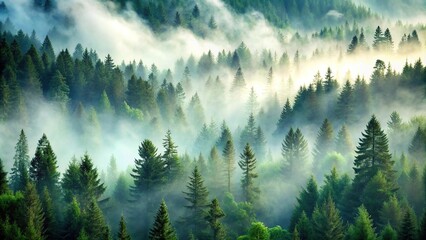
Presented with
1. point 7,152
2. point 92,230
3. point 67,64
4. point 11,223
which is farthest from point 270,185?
point 67,64

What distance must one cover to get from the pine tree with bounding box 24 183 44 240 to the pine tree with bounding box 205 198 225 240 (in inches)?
964

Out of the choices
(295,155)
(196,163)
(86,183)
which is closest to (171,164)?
(196,163)

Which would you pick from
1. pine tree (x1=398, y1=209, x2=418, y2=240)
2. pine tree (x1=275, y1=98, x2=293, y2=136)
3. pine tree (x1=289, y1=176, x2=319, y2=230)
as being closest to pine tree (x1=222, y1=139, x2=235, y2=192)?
pine tree (x1=289, y1=176, x2=319, y2=230)

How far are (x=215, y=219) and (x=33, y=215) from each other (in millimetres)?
26358

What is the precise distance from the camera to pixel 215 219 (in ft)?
295

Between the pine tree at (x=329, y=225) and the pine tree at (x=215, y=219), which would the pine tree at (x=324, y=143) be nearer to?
the pine tree at (x=215, y=219)

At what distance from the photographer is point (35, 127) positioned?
148m

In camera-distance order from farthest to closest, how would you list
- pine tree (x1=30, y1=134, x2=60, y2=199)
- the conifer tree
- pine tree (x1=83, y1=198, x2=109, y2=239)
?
the conifer tree < pine tree (x1=30, y1=134, x2=60, y2=199) < pine tree (x1=83, y1=198, x2=109, y2=239)

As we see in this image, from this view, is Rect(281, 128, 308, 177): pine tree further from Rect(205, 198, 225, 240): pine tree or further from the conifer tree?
Rect(205, 198, 225, 240): pine tree

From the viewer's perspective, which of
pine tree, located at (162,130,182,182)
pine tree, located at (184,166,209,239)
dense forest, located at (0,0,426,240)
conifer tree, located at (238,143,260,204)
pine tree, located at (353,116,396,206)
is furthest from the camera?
pine tree, located at (162,130,182,182)

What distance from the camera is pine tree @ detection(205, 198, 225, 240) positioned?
3524 inches

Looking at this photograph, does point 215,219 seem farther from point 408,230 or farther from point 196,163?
point 408,230

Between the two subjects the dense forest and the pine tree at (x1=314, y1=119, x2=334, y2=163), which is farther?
the pine tree at (x1=314, y1=119, x2=334, y2=163)

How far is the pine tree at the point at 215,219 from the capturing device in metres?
89.5
